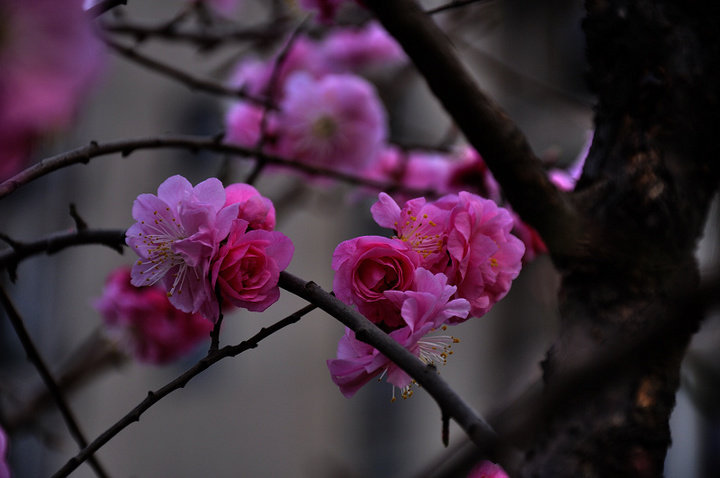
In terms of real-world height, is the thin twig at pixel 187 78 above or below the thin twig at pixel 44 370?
above

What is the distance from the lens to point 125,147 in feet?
1.96

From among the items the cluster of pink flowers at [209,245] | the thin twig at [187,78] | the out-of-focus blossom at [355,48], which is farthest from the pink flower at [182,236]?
the out-of-focus blossom at [355,48]

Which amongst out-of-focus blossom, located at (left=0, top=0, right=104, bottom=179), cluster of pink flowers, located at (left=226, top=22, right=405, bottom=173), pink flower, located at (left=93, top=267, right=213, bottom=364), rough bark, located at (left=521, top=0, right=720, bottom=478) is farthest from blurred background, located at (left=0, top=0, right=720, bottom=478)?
out-of-focus blossom, located at (left=0, top=0, right=104, bottom=179)

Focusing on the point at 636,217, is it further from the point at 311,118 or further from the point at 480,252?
the point at 311,118

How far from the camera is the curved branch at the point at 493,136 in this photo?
55 centimetres

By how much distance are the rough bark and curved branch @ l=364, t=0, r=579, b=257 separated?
25mm

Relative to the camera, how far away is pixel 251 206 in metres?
0.46

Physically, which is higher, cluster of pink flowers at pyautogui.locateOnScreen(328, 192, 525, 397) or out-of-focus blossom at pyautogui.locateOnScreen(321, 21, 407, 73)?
out-of-focus blossom at pyautogui.locateOnScreen(321, 21, 407, 73)

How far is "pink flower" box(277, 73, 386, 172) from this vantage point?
1157 millimetres

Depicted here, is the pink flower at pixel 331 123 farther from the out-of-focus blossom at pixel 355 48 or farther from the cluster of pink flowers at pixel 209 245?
the cluster of pink flowers at pixel 209 245

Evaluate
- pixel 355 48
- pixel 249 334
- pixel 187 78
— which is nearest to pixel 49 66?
pixel 187 78

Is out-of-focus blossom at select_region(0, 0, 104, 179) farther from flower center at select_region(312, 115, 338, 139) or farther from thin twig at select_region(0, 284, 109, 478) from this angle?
flower center at select_region(312, 115, 338, 139)

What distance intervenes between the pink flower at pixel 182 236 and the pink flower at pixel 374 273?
8 cm

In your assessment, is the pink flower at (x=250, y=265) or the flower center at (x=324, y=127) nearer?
the pink flower at (x=250, y=265)
